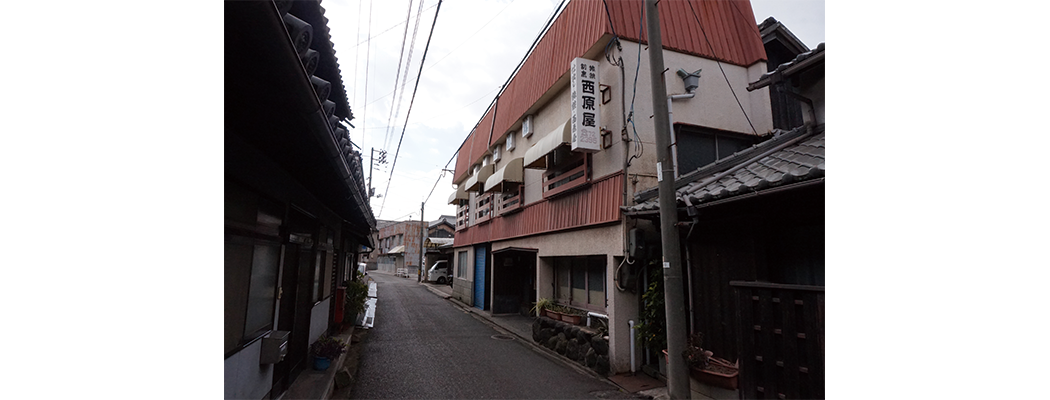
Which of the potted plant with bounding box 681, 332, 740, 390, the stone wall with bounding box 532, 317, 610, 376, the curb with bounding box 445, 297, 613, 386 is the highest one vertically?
the potted plant with bounding box 681, 332, 740, 390

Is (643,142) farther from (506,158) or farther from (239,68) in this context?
(506,158)

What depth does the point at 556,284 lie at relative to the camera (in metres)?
12.8

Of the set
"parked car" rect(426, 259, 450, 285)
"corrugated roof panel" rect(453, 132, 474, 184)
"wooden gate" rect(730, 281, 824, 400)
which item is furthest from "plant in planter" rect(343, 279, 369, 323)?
"parked car" rect(426, 259, 450, 285)

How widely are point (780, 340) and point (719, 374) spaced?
118cm

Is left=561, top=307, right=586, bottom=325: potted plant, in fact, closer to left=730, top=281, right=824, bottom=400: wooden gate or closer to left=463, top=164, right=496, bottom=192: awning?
left=730, top=281, right=824, bottom=400: wooden gate

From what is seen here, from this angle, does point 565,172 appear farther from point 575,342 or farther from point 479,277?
point 479,277

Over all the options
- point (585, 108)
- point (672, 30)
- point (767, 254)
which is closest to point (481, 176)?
point (585, 108)

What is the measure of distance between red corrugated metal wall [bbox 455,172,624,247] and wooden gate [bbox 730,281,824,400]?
383cm

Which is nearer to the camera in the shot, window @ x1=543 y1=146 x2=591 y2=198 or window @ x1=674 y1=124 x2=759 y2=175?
window @ x1=674 y1=124 x2=759 y2=175

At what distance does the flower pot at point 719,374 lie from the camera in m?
5.67

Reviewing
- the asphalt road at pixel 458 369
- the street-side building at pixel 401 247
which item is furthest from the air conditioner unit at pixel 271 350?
the street-side building at pixel 401 247

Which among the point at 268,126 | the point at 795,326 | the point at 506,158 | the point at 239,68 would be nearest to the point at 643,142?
the point at 795,326

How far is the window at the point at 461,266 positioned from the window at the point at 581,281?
11.5 metres

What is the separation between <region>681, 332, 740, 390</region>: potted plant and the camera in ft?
18.6
